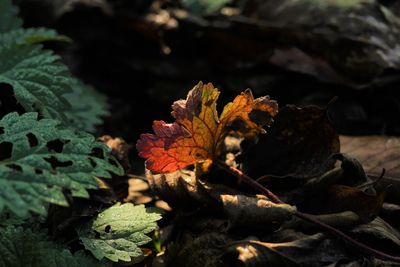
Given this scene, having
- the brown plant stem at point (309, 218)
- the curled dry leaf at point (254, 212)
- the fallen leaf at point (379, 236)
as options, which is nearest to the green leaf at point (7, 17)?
the brown plant stem at point (309, 218)

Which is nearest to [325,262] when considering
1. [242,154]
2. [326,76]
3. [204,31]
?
[242,154]

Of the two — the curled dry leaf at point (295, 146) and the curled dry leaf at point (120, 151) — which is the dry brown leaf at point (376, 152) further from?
the curled dry leaf at point (120, 151)

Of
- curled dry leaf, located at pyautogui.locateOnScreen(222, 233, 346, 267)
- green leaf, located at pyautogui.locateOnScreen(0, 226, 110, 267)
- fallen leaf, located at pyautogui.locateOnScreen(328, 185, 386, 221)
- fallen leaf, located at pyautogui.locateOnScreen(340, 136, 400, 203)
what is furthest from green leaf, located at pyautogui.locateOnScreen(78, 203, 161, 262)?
fallen leaf, located at pyautogui.locateOnScreen(340, 136, 400, 203)

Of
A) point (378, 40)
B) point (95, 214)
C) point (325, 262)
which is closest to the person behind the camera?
point (325, 262)

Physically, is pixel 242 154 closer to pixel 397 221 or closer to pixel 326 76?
pixel 397 221

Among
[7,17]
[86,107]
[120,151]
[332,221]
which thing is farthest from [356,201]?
[7,17]

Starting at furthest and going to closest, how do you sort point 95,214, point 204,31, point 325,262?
point 204,31 → point 95,214 → point 325,262

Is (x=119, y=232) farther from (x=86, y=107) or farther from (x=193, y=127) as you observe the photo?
(x=86, y=107)
